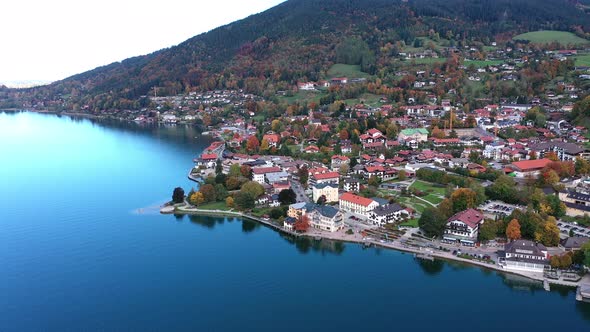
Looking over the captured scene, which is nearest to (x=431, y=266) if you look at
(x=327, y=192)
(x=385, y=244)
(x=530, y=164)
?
(x=385, y=244)

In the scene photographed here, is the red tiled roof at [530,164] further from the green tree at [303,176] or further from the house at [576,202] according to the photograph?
the green tree at [303,176]

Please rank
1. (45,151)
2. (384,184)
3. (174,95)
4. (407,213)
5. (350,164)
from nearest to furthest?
1. (407,213)
2. (384,184)
3. (350,164)
4. (45,151)
5. (174,95)

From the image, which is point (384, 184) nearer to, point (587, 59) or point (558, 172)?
point (558, 172)

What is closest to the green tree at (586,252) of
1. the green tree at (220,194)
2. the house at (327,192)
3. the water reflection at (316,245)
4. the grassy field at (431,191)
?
the grassy field at (431,191)

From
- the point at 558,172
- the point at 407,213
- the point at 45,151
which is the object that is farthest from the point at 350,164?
the point at 45,151

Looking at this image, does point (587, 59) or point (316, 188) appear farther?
point (587, 59)

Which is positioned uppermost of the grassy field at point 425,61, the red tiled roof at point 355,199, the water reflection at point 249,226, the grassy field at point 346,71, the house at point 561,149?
the grassy field at point 425,61

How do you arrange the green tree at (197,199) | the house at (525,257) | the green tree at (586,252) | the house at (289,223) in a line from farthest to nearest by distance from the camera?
the green tree at (197,199) < the house at (289,223) < the house at (525,257) < the green tree at (586,252)
